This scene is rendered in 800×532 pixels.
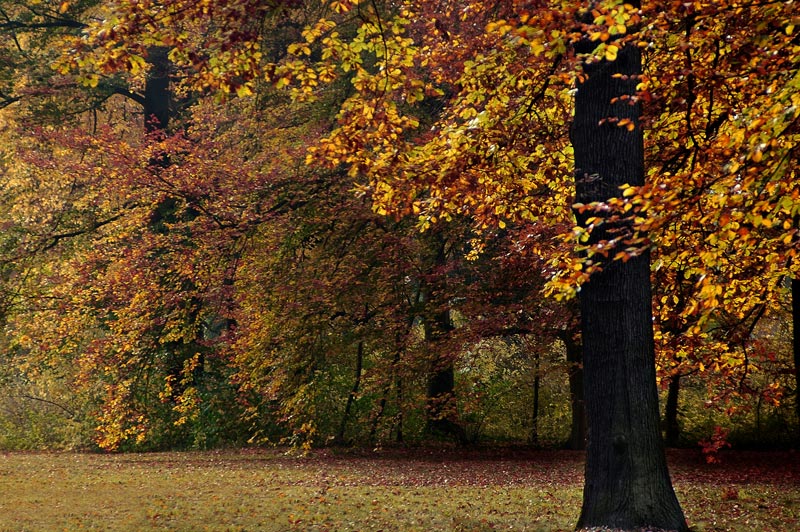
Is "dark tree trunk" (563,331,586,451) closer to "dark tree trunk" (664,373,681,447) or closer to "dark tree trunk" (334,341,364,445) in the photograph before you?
"dark tree trunk" (664,373,681,447)

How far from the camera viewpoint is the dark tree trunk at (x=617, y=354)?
7414mm

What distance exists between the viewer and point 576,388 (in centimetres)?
1902

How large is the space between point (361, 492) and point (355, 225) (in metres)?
6.23

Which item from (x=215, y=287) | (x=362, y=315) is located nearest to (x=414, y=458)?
(x=362, y=315)

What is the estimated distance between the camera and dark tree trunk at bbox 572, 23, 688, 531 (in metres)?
7.41

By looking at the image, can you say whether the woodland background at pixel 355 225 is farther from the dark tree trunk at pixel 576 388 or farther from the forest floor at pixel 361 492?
the forest floor at pixel 361 492

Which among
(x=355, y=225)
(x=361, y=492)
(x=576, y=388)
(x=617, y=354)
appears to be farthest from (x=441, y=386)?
(x=617, y=354)

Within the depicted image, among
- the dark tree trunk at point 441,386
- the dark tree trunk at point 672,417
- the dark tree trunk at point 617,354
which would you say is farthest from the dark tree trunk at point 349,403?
the dark tree trunk at point 617,354

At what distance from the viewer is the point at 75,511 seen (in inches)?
467

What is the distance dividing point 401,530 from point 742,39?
21.9ft

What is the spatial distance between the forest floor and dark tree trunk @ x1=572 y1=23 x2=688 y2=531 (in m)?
1.31

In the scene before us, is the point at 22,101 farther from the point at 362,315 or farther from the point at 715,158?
the point at 715,158

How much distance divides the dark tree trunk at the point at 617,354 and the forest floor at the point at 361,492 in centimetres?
131

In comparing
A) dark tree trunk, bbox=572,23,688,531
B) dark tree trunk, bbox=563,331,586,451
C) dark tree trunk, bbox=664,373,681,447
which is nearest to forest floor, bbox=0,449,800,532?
dark tree trunk, bbox=563,331,586,451
